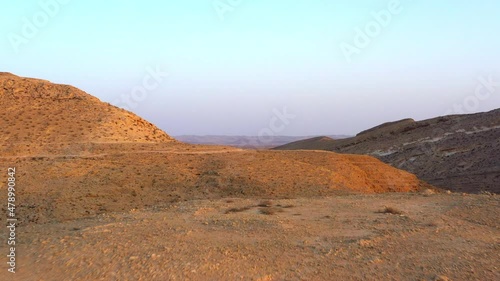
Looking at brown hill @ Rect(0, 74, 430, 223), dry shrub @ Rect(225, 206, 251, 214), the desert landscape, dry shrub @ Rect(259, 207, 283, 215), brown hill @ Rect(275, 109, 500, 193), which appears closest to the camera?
the desert landscape

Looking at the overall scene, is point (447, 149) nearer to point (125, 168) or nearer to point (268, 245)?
point (125, 168)

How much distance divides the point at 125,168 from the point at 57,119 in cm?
906

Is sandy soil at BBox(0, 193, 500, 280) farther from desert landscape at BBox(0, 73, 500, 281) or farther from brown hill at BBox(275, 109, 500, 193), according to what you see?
brown hill at BBox(275, 109, 500, 193)

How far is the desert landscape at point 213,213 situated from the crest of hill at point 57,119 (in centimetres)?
15

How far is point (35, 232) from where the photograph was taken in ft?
28.9

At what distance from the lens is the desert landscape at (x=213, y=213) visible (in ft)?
21.8

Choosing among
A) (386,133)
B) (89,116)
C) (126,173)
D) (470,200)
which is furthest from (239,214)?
(386,133)

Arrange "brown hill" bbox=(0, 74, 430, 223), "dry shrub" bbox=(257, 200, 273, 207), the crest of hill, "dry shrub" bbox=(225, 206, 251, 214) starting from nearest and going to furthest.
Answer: "dry shrub" bbox=(225, 206, 251, 214), "dry shrub" bbox=(257, 200, 273, 207), "brown hill" bbox=(0, 74, 430, 223), the crest of hill

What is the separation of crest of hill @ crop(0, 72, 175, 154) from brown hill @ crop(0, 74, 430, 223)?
2.1 inches

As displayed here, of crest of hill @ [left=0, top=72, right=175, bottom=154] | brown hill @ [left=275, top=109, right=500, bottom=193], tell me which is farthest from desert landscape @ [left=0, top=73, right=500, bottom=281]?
brown hill @ [left=275, top=109, right=500, bottom=193]

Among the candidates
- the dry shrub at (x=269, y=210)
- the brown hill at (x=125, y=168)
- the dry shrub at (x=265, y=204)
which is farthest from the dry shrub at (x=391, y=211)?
the brown hill at (x=125, y=168)

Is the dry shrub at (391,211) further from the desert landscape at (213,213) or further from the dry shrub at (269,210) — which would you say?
the dry shrub at (269,210)

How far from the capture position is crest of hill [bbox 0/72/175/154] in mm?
22078

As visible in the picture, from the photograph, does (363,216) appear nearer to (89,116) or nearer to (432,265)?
(432,265)
